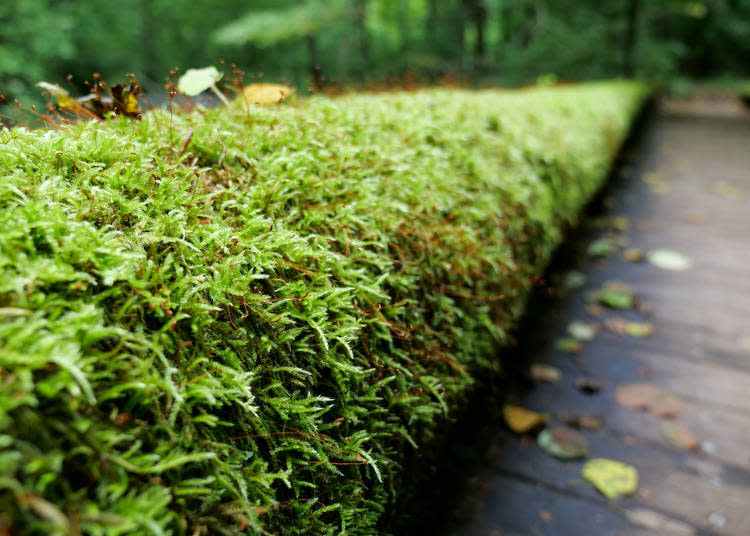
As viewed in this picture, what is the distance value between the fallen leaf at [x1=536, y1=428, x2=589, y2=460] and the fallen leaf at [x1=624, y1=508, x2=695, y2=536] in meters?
0.30

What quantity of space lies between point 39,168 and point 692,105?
66.3ft

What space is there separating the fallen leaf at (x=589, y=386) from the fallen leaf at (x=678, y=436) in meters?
0.33

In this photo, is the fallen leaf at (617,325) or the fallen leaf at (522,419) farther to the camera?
the fallen leaf at (617,325)

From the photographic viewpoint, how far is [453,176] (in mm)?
1803

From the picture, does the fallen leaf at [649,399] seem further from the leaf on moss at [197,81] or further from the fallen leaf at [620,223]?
the fallen leaf at [620,223]

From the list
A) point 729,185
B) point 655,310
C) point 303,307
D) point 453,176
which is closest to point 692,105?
point 729,185

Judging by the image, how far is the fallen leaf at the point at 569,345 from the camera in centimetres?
278

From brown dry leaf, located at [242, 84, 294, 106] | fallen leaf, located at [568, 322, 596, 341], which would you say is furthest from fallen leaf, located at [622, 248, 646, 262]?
brown dry leaf, located at [242, 84, 294, 106]

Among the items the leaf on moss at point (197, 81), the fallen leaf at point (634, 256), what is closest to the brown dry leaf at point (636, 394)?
the fallen leaf at point (634, 256)

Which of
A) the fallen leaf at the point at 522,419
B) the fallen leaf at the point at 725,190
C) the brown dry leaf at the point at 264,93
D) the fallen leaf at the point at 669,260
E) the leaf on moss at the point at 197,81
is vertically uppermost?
the leaf on moss at the point at 197,81

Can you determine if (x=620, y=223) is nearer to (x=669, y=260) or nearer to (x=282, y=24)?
(x=669, y=260)

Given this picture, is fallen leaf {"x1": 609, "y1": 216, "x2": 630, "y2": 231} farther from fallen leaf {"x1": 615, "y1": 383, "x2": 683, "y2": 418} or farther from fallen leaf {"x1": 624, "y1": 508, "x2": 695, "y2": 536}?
fallen leaf {"x1": 624, "y1": 508, "x2": 695, "y2": 536}

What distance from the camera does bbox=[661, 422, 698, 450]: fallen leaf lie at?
210cm

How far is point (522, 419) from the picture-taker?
7.18 ft
